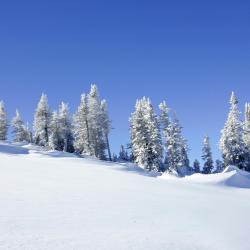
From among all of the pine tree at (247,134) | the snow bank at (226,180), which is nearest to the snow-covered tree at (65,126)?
the pine tree at (247,134)

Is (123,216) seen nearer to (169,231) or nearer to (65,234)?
(169,231)

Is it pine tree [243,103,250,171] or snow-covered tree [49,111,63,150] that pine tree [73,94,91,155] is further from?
pine tree [243,103,250,171]

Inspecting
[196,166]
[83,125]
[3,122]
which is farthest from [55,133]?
[196,166]

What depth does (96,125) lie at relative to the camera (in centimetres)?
7212

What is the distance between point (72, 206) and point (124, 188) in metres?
7.24

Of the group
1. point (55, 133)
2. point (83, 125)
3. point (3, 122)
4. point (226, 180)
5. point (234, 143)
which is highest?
point (3, 122)

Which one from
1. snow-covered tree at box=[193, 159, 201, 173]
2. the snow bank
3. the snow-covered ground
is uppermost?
snow-covered tree at box=[193, 159, 201, 173]

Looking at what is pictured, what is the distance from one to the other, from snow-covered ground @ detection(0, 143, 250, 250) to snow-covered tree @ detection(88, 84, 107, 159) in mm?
42943

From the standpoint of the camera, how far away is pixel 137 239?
13688 millimetres

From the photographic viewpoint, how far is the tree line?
205 feet

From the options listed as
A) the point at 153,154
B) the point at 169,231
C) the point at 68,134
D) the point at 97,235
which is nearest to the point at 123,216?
the point at 169,231

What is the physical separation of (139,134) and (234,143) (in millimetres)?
15257

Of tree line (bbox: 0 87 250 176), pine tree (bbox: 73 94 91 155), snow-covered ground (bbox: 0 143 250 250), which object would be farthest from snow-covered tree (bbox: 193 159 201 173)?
snow-covered ground (bbox: 0 143 250 250)

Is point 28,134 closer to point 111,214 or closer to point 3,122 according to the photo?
point 3,122
